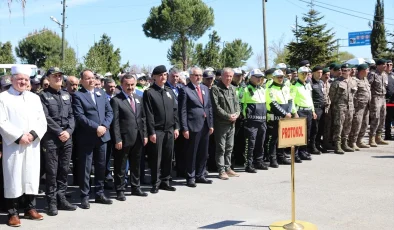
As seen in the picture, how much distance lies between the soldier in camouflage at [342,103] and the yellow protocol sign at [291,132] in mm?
5928

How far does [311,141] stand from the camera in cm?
1120

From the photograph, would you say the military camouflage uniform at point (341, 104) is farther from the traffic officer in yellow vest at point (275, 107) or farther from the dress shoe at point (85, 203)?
the dress shoe at point (85, 203)

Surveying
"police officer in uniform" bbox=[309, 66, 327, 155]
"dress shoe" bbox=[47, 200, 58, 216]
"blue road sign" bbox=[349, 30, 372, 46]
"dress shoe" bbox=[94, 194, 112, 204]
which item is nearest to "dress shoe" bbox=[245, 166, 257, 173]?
"police officer in uniform" bbox=[309, 66, 327, 155]

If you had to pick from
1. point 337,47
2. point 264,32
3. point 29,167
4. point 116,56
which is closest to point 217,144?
point 29,167

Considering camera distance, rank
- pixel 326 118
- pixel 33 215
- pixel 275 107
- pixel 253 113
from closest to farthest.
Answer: pixel 33 215 → pixel 253 113 → pixel 275 107 → pixel 326 118

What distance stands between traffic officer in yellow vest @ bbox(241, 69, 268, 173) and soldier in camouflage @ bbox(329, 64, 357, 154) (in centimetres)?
280

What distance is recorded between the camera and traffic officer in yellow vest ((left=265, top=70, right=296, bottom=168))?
9.38 meters

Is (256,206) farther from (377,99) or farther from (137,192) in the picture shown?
(377,99)

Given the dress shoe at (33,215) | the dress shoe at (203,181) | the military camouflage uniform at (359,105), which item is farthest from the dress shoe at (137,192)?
the military camouflage uniform at (359,105)

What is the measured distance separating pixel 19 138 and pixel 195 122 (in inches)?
126

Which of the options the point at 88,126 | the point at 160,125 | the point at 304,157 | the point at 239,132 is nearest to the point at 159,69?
the point at 160,125

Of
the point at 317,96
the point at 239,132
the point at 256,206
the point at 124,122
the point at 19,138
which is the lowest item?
the point at 256,206

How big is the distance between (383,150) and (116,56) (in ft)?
98.8

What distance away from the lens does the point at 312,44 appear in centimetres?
4278
